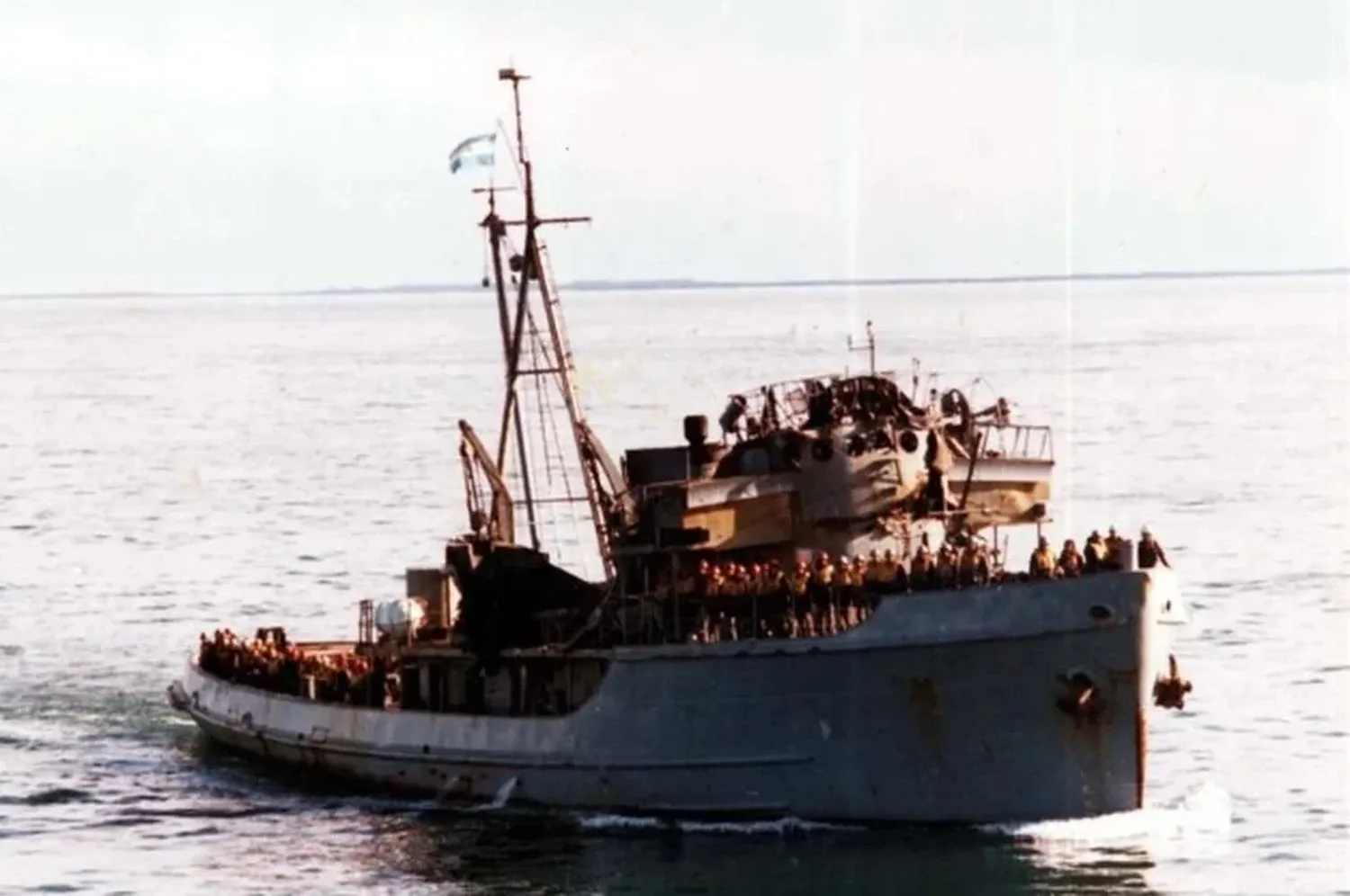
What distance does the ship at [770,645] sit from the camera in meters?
47.3

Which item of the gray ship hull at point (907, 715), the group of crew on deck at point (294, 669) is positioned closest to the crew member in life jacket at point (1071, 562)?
the gray ship hull at point (907, 715)

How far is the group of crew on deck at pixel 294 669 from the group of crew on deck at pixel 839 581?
26.2 ft

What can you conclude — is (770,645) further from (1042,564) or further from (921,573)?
(1042,564)

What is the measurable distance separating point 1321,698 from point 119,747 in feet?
79.5

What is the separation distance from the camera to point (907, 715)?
47.7 m

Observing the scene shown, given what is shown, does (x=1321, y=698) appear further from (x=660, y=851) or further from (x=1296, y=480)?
(x=1296, y=480)

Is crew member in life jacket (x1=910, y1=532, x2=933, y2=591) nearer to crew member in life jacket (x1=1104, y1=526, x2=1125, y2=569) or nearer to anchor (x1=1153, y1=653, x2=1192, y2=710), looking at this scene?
crew member in life jacket (x1=1104, y1=526, x2=1125, y2=569)

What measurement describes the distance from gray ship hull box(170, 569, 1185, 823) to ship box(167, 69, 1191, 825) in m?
0.04

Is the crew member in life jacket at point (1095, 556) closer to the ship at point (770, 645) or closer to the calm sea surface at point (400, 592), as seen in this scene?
the ship at point (770, 645)

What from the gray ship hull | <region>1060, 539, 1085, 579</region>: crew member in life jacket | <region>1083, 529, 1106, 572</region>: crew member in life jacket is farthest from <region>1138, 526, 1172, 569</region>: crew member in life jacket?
<region>1060, 539, 1085, 579</region>: crew member in life jacket

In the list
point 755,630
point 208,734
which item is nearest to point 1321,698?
point 755,630

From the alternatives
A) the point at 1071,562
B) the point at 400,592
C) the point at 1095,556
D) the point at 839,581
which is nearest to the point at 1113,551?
the point at 1095,556

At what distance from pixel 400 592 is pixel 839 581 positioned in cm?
3573

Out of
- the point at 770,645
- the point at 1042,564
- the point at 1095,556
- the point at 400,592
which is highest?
the point at 1095,556
